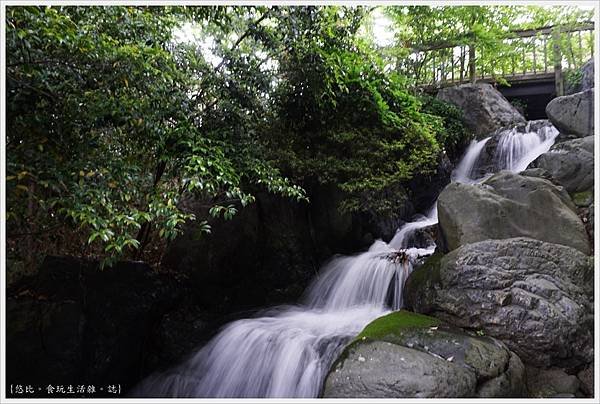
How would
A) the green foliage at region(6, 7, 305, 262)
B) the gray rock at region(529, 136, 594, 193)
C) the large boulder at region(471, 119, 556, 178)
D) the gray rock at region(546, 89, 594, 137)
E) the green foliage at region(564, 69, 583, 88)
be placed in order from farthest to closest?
the green foliage at region(564, 69, 583, 88)
the large boulder at region(471, 119, 556, 178)
the gray rock at region(546, 89, 594, 137)
the gray rock at region(529, 136, 594, 193)
the green foliage at region(6, 7, 305, 262)

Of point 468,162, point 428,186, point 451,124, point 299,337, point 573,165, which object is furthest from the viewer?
point 451,124

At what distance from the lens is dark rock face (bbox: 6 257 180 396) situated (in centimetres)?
423

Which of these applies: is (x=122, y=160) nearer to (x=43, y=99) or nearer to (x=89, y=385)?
(x=43, y=99)

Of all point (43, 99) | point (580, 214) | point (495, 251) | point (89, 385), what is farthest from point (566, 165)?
point (89, 385)

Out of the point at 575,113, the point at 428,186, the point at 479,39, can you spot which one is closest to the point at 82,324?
the point at 428,186

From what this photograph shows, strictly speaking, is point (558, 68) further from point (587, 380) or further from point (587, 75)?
point (587, 380)

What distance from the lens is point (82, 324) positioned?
4461 millimetres

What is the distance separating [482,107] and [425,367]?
9.42 metres

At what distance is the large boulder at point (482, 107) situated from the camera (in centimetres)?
1042

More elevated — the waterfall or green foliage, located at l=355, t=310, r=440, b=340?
the waterfall

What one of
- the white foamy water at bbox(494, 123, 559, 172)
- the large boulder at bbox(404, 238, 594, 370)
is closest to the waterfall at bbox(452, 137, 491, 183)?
the white foamy water at bbox(494, 123, 559, 172)

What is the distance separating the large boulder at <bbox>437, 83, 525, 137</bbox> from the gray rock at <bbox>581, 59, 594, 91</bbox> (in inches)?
64.4

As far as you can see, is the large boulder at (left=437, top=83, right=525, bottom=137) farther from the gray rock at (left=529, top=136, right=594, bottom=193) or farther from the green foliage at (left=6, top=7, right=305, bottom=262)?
the green foliage at (left=6, top=7, right=305, bottom=262)

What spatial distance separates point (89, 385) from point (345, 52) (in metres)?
5.70
